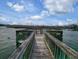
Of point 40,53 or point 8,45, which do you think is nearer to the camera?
point 40,53

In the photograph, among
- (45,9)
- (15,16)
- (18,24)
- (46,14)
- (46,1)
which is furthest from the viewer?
(15,16)

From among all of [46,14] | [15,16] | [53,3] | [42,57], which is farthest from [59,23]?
[42,57]

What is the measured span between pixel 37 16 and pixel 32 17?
9 cm

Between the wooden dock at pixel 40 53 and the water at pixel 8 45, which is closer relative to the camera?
the wooden dock at pixel 40 53

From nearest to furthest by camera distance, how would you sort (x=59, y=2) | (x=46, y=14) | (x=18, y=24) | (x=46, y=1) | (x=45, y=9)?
(x=59, y=2)
(x=46, y=1)
(x=45, y=9)
(x=46, y=14)
(x=18, y=24)

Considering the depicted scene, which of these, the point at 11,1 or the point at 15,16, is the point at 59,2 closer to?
the point at 11,1

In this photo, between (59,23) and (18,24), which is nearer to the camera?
(59,23)

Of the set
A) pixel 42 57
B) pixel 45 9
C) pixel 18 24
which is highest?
pixel 45 9

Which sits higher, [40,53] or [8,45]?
[40,53]

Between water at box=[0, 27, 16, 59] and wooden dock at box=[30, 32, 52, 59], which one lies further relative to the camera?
water at box=[0, 27, 16, 59]

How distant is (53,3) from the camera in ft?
5.24

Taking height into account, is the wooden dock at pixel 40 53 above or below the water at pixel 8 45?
above

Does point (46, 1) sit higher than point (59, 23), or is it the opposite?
point (46, 1)

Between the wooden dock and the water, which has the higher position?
the wooden dock
